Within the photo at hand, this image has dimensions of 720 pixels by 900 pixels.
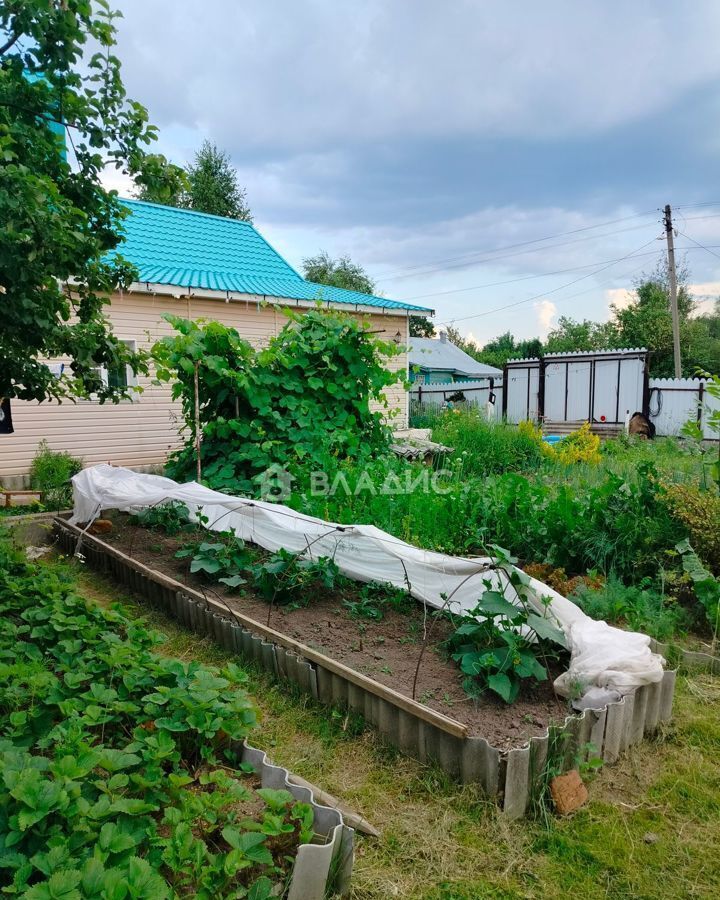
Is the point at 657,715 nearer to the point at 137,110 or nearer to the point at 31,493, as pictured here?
the point at 137,110

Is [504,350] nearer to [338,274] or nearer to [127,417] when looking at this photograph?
[338,274]

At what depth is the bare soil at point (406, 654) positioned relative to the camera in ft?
8.25

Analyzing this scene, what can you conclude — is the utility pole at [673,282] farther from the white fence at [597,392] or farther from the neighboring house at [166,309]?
the neighboring house at [166,309]

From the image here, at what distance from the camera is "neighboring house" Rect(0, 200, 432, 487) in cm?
846

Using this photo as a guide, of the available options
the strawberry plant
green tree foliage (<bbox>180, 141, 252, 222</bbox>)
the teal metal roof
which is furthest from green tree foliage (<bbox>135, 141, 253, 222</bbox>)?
the strawberry plant

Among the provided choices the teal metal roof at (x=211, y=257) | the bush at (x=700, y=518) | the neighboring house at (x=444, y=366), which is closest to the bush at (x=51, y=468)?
the teal metal roof at (x=211, y=257)

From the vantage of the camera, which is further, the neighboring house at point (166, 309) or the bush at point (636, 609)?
the neighboring house at point (166, 309)

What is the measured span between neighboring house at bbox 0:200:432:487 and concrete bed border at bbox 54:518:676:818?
180 inches

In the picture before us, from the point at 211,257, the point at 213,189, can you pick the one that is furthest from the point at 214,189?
the point at 211,257

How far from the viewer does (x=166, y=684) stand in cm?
241

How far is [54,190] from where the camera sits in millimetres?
2420

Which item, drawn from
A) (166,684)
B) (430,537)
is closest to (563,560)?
(430,537)

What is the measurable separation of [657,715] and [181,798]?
2.15 meters

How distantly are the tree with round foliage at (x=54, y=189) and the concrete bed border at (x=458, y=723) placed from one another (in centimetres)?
190
